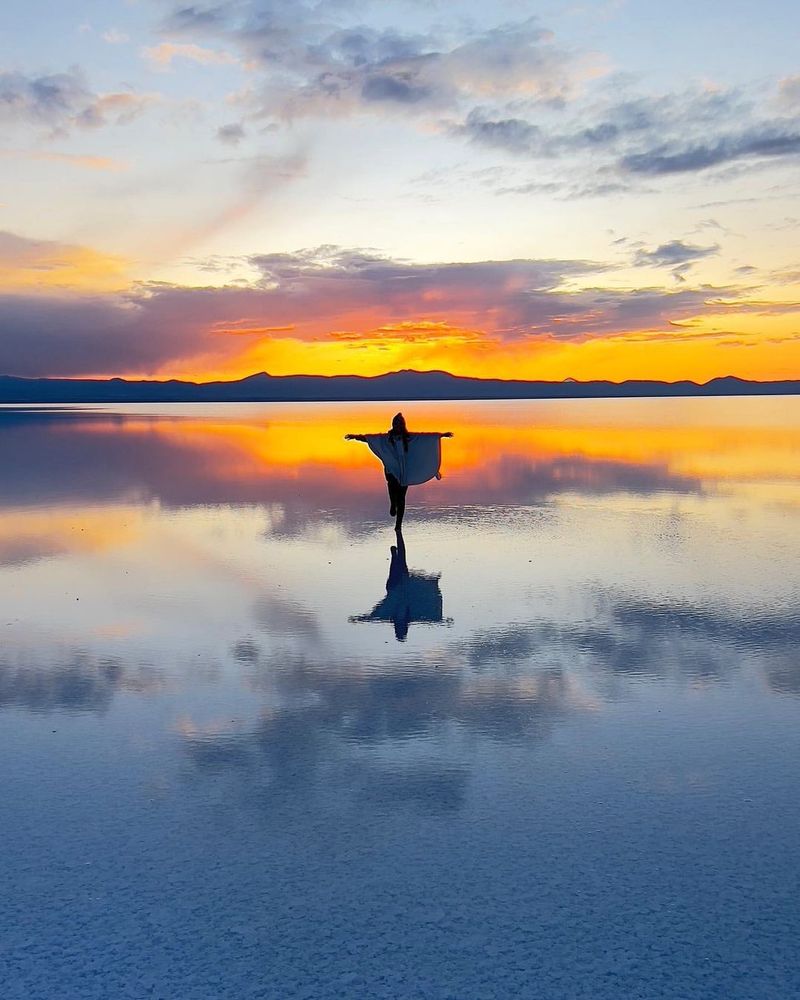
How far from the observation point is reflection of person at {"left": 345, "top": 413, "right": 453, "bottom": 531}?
14.2 meters

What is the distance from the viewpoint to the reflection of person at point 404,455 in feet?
46.7

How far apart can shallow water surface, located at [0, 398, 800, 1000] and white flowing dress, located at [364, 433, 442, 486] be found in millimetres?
2525

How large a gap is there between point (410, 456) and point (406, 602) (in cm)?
563

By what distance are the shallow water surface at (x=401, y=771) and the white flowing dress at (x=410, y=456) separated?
99.4 inches

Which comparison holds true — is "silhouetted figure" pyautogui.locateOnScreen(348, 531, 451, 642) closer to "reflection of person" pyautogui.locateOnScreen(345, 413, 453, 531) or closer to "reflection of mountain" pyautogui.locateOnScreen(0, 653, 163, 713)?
"reflection of mountain" pyautogui.locateOnScreen(0, 653, 163, 713)

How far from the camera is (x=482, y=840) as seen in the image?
4.25 metres

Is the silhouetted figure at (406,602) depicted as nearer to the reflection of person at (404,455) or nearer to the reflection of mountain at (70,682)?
the reflection of mountain at (70,682)

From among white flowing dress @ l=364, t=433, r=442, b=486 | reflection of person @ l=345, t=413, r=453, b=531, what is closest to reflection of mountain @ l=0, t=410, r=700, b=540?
reflection of person @ l=345, t=413, r=453, b=531

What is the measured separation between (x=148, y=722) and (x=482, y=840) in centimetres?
255

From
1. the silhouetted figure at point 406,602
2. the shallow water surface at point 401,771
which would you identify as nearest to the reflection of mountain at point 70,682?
the shallow water surface at point 401,771

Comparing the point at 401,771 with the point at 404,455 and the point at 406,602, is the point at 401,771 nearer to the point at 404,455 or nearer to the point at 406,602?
the point at 406,602

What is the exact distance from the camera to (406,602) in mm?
9039

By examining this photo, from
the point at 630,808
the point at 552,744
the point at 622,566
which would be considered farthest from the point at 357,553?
the point at 630,808

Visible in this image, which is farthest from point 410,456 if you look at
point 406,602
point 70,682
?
point 70,682
